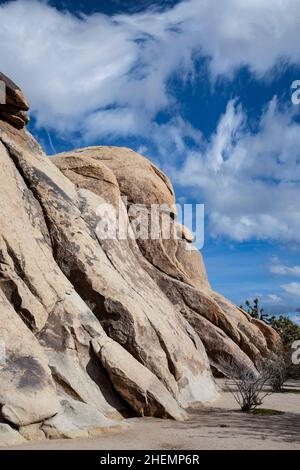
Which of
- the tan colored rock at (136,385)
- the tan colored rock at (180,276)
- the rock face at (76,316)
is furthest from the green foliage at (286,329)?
the tan colored rock at (136,385)

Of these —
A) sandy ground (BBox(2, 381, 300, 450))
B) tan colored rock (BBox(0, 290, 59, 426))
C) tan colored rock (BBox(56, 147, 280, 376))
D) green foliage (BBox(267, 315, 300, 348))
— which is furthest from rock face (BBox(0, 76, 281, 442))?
green foliage (BBox(267, 315, 300, 348))

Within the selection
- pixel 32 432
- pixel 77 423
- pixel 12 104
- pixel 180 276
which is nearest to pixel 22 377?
pixel 32 432

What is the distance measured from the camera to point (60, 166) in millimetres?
20156

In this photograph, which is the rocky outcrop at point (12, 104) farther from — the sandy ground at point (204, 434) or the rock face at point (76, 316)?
the sandy ground at point (204, 434)

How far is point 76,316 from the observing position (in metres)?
12.7

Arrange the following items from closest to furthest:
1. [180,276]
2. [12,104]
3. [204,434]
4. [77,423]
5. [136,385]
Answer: [77,423], [204,434], [136,385], [12,104], [180,276]

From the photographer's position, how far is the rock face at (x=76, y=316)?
1005 cm

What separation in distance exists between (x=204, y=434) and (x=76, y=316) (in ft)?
13.2

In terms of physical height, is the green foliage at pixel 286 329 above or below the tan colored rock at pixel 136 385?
above

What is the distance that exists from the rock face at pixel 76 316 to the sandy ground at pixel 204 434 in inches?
17.3

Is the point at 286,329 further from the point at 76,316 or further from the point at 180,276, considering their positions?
the point at 76,316

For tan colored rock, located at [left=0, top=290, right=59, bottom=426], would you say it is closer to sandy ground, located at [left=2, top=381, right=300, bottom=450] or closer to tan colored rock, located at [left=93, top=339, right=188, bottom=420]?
sandy ground, located at [left=2, top=381, right=300, bottom=450]

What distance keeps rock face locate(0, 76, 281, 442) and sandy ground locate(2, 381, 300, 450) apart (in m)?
0.44
